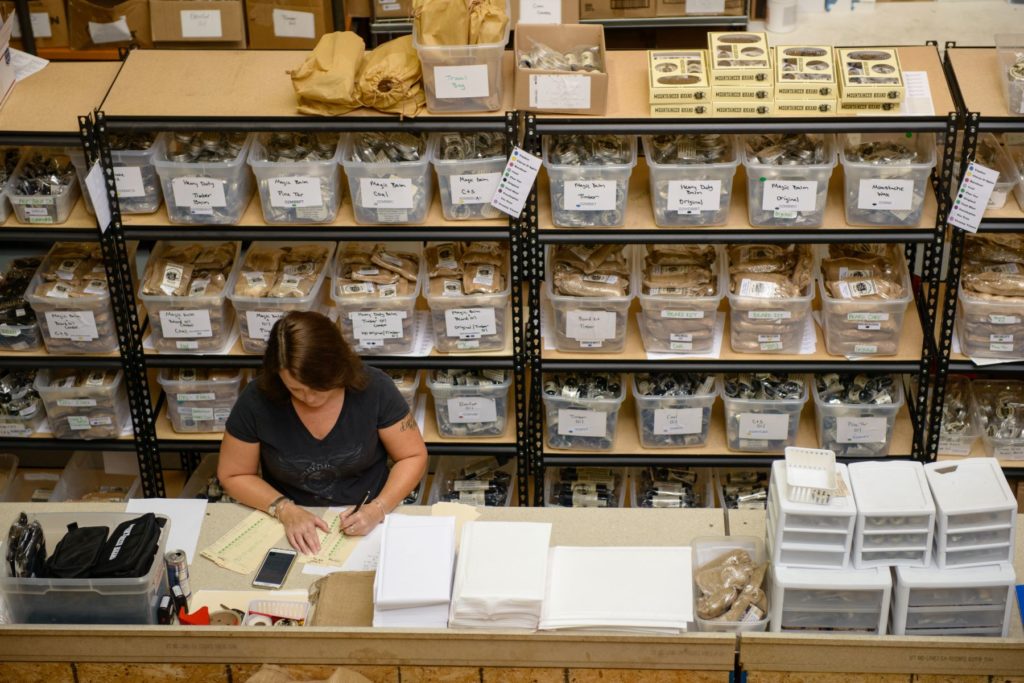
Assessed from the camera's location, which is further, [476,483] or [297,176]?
[476,483]

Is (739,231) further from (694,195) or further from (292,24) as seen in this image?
(292,24)

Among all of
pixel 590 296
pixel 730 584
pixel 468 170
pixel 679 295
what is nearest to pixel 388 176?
pixel 468 170

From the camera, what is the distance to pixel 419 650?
109 inches

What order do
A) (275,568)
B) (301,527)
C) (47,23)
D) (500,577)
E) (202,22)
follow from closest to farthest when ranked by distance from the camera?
(500,577) → (275,568) → (301,527) → (202,22) → (47,23)

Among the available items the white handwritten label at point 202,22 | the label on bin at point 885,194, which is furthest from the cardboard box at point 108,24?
the label on bin at point 885,194

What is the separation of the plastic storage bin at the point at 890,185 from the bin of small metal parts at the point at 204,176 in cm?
195

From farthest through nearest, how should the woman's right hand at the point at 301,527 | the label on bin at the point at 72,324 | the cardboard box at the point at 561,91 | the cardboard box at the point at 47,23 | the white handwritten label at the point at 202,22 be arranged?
the cardboard box at the point at 47,23 → the white handwritten label at the point at 202,22 → the label on bin at the point at 72,324 → the cardboard box at the point at 561,91 → the woman's right hand at the point at 301,527

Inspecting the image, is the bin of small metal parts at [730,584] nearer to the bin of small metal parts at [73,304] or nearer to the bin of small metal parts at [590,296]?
the bin of small metal parts at [590,296]

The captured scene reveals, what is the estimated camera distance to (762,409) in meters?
4.29

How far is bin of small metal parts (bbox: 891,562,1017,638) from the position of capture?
2699mm

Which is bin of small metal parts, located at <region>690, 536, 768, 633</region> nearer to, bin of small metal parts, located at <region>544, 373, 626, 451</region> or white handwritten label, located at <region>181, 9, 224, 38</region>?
bin of small metal parts, located at <region>544, 373, 626, 451</region>

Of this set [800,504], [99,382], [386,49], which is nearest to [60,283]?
[99,382]

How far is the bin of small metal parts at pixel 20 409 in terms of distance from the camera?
14.5 feet

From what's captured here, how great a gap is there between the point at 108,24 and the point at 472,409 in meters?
2.39
